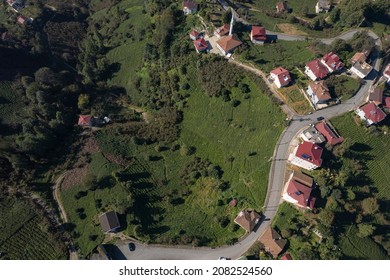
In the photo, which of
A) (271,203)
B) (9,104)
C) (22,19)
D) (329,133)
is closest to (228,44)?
(329,133)

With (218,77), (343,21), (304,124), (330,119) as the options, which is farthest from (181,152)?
(343,21)

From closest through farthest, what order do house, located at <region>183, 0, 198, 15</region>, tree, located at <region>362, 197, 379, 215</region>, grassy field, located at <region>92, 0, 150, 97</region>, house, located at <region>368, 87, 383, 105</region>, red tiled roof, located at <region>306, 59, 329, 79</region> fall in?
tree, located at <region>362, 197, 379, 215</region>
house, located at <region>368, 87, 383, 105</region>
red tiled roof, located at <region>306, 59, 329, 79</region>
house, located at <region>183, 0, 198, 15</region>
grassy field, located at <region>92, 0, 150, 97</region>

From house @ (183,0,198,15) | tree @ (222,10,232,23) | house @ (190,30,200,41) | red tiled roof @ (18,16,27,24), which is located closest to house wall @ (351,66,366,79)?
tree @ (222,10,232,23)

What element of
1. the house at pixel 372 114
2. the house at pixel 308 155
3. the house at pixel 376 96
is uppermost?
the house at pixel 376 96

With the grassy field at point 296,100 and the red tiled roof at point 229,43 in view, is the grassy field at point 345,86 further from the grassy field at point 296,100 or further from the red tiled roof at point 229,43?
the red tiled roof at point 229,43

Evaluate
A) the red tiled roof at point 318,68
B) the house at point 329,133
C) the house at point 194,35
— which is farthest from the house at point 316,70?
the house at point 194,35

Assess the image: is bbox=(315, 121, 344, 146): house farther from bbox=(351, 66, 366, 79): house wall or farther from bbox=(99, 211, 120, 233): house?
bbox=(99, 211, 120, 233): house

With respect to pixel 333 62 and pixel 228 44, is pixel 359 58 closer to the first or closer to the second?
pixel 333 62
